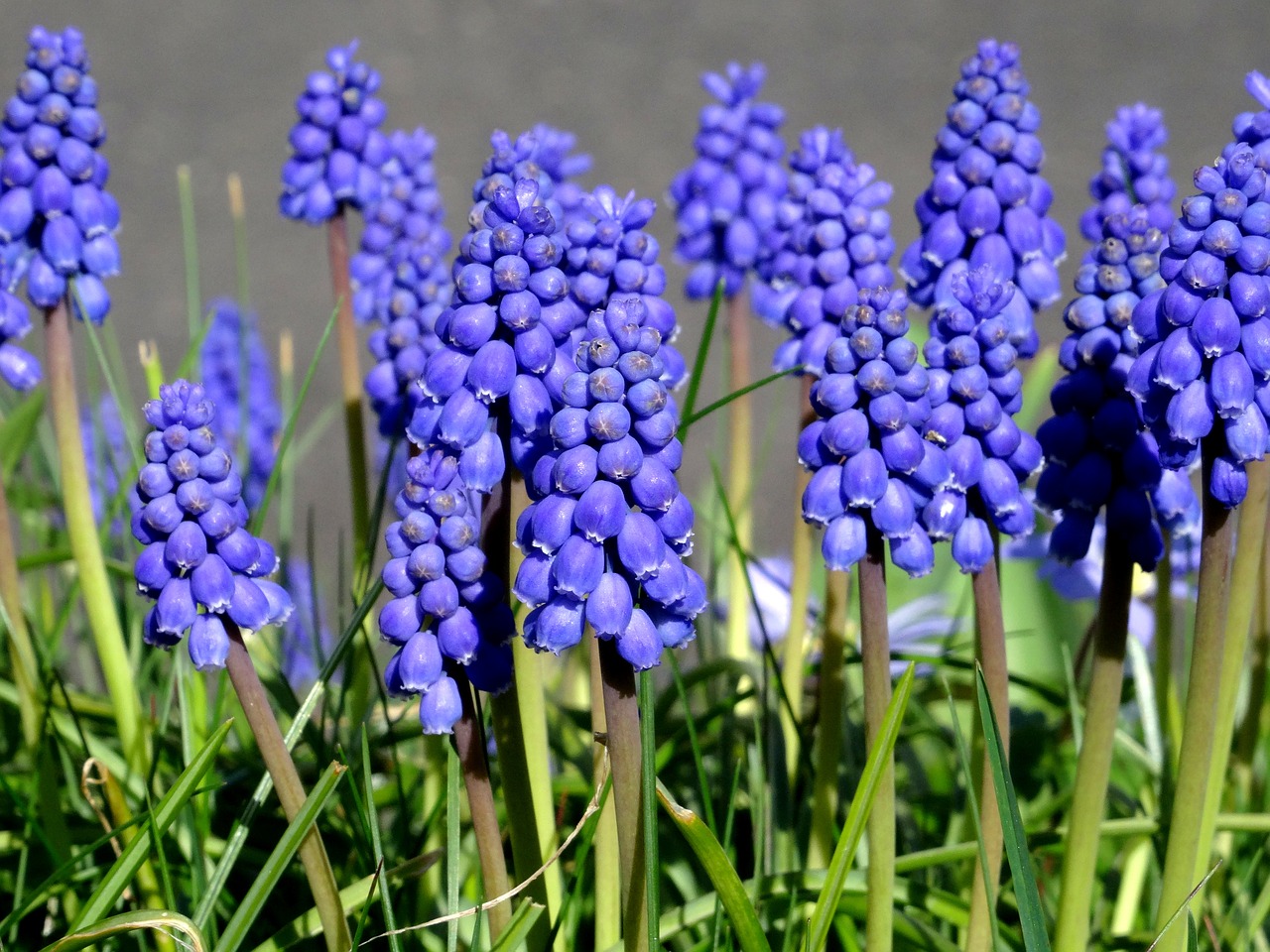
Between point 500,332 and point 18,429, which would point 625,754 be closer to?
point 500,332

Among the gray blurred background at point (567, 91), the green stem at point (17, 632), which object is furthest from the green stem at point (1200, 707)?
the gray blurred background at point (567, 91)

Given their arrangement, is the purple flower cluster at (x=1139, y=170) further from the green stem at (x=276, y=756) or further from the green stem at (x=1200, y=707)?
the green stem at (x=276, y=756)

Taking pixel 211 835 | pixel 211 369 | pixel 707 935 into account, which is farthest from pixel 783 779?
pixel 211 369

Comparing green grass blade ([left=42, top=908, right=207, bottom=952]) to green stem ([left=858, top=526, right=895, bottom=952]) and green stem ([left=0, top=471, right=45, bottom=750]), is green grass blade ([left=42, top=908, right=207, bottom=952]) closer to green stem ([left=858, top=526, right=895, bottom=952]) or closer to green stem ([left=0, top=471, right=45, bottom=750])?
green stem ([left=0, top=471, right=45, bottom=750])

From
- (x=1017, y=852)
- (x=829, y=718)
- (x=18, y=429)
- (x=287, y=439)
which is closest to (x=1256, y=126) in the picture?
(x=1017, y=852)

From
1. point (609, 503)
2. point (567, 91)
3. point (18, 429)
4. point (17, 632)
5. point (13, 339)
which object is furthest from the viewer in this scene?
point (567, 91)

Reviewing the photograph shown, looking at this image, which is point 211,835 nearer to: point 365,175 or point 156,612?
point 156,612
